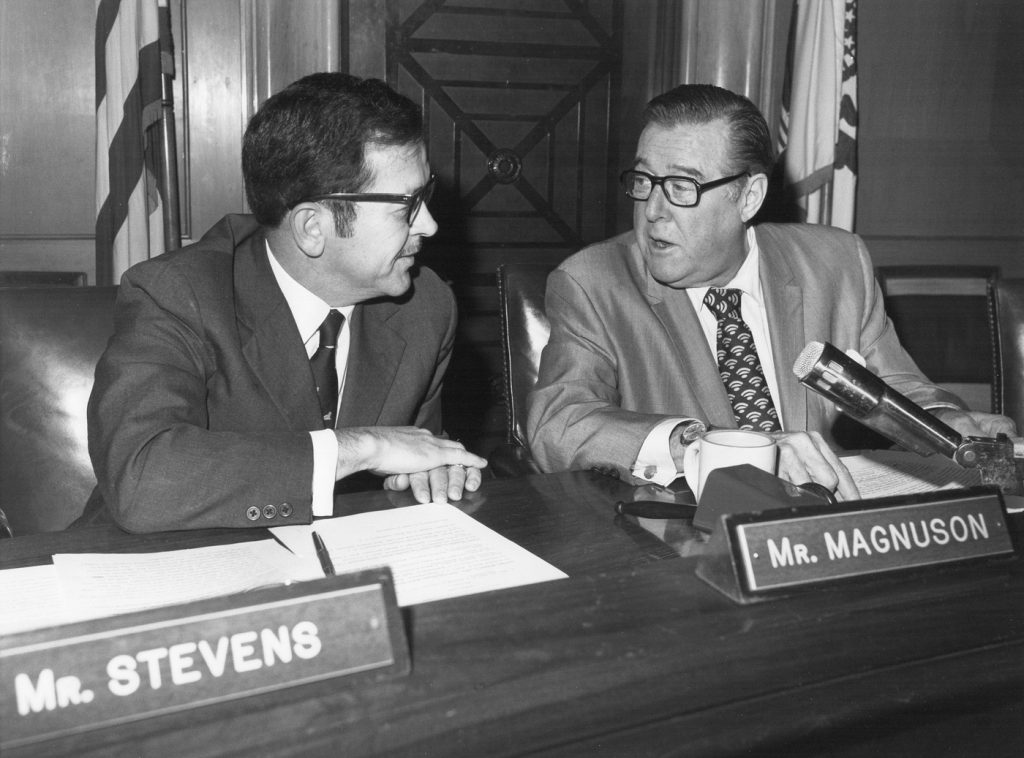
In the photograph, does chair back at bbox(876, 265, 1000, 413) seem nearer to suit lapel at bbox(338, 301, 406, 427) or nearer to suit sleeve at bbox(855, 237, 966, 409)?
suit sleeve at bbox(855, 237, 966, 409)

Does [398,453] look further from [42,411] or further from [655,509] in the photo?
[42,411]

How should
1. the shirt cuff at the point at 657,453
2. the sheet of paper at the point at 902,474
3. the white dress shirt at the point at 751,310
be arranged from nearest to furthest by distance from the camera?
the sheet of paper at the point at 902,474 → the shirt cuff at the point at 657,453 → the white dress shirt at the point at 751,310

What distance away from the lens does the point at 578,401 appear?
179 cm

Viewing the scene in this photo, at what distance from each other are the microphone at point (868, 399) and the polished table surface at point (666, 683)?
0.74 ft

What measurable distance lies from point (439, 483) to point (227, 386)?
1.47 ft

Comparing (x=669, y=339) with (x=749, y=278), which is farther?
(x=749, y=278)

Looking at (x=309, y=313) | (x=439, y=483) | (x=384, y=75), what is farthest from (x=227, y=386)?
(x=384, y=75)

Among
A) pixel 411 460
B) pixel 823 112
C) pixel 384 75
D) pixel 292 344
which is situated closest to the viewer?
pixel 411 460

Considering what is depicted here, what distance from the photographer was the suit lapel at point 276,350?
64.4 inches

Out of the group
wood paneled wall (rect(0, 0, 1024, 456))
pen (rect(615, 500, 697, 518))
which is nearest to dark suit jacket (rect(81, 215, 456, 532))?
pen (rect(615, 500, 697, 518))

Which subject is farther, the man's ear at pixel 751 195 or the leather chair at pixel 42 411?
the man's ear at pixel 751 195

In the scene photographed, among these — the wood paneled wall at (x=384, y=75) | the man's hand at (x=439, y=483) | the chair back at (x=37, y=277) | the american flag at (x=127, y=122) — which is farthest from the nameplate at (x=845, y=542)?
the chair back at (x=37, y=277)

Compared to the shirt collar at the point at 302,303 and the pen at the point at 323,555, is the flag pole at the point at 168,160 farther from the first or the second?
the pen at the point at 323,555

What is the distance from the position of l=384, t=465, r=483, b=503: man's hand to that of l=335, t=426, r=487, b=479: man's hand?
0.04ft
